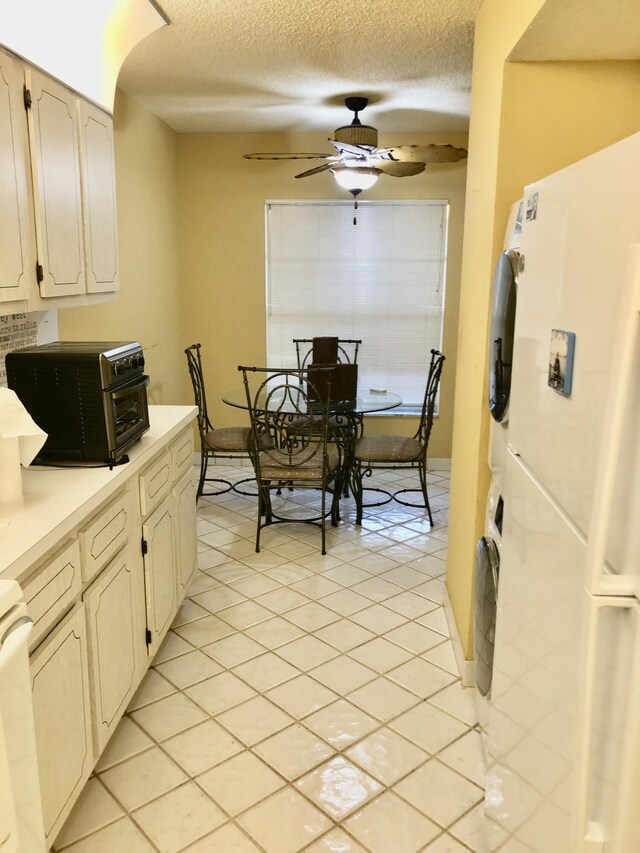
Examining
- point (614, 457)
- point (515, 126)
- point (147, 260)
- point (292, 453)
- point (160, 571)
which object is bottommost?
point (160, 571)

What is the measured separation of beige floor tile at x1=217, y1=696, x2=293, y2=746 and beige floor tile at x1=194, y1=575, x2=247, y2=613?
2.36 feet

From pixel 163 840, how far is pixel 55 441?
3.92ft

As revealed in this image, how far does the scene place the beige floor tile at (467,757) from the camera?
2.06 m

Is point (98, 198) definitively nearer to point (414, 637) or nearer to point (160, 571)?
point (160, 571)

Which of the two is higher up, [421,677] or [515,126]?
[515,126]

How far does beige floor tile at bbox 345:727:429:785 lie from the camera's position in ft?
6.79

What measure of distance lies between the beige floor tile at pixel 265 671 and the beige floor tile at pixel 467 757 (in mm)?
662

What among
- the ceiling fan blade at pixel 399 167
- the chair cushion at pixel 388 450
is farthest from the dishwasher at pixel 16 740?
the ceiling fan blade at pixel 399 167

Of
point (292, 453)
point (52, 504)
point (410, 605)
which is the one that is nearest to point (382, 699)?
point (410, 605)

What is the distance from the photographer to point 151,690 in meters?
2.47

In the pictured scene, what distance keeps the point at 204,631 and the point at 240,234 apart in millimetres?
3130

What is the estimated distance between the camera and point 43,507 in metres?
1.76

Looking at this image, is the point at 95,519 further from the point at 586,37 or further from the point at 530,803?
the point at 586,37

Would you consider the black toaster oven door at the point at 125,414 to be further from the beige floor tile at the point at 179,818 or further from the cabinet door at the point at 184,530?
the beige floor tile at the point at 179,818
